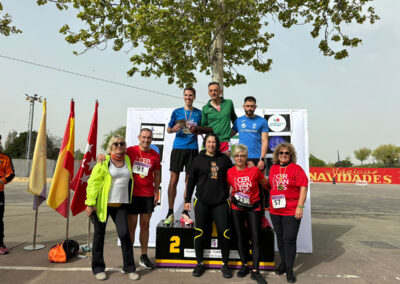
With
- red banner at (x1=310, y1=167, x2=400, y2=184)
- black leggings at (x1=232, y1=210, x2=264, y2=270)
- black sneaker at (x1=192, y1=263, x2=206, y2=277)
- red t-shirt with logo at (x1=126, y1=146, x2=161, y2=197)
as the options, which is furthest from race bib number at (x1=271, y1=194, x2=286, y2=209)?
red banner at (x1=310, y1=167, x2=400, y2=184)

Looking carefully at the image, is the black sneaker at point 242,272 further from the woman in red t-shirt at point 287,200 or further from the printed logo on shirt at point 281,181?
the printed logo on shirt at point 281,181

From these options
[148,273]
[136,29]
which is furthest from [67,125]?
[136,29]

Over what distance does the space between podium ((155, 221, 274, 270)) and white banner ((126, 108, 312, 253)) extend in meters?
1.23

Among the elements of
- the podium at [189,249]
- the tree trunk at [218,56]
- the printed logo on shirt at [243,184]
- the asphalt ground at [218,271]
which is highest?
the tree trunk at [218,56]

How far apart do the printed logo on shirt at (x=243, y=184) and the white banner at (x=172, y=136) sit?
1.84 meters

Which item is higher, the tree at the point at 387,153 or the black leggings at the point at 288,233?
the tree at the point at 387,153

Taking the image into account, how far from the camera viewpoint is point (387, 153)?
279 feet

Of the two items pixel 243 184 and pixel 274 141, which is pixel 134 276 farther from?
pixel 274 141

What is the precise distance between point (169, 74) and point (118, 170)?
23.8ft

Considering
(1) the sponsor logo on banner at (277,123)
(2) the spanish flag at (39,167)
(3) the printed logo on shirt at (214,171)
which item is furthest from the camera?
(1) the sponsor logo on banner at (277,123)

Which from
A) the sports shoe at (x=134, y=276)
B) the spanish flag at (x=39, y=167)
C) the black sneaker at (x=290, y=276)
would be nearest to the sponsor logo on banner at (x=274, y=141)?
the black sneaker at (x=290, y=276)

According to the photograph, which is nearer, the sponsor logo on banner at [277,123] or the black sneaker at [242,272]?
the black sneaker at [242,272]

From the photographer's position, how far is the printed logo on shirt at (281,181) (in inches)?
132

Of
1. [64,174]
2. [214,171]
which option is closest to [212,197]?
[214,171]
